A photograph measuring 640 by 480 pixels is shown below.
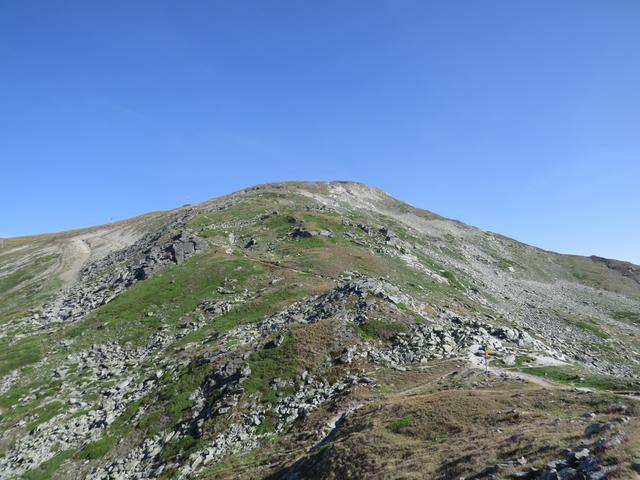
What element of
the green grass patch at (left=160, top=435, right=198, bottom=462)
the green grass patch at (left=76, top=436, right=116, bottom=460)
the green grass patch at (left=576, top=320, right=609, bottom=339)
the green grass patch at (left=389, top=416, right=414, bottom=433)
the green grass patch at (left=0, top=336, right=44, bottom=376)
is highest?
the green grass patch at (left=576, top=320, right=609, bottom=339)

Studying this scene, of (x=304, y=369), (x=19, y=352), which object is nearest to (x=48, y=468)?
(x=304, y=369)

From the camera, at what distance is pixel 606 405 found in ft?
83.8

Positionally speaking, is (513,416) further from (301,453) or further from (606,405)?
(301,453)

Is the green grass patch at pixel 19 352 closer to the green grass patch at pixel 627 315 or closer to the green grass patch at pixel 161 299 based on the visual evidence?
the green grass patch at pixel 161 299

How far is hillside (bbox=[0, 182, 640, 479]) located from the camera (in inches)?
953

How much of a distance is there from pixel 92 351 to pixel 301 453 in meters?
40.3

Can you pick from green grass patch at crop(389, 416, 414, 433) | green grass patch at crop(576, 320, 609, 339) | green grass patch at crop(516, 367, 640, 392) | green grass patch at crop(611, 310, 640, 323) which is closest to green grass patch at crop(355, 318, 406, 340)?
green grass patch at crop(516, 367, 640, 392)

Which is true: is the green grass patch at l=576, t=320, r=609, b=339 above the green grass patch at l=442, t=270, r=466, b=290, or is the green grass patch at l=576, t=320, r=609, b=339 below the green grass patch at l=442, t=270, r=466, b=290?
below

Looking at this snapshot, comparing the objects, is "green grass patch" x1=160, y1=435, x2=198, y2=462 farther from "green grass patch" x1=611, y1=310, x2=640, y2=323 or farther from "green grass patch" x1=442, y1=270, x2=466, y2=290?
"green grass patch" x1=611, y1=310, x2=640, y2=323

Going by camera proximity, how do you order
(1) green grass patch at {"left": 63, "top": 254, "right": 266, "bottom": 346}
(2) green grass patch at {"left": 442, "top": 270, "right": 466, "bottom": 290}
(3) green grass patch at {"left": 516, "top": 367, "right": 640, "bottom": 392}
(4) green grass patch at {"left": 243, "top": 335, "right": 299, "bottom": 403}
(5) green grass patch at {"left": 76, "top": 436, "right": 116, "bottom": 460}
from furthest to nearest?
(2) green grass patch at {"left": 442, "top": 270, "right": 466, "bottom": 290} → (1) green grass patch at {"left": 63, "top": 254, "right": 266, "bottom": 346} → (4) green grass patch at {"left": 243, "top": 335, "right": 299, "bottom": 403} → (5) green grass patch at {"left": 76, "top": 436, "right": 116, "bottom": 460} → (3) green grass patch at {"left": 516, "top": 367, "right": 640, "bottom": 392}

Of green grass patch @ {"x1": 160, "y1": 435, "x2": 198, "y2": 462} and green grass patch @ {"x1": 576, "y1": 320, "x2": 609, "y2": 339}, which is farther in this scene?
green grass patch @ {"x1": 576, "y1": 320, "x2": 609, "y2": 339}

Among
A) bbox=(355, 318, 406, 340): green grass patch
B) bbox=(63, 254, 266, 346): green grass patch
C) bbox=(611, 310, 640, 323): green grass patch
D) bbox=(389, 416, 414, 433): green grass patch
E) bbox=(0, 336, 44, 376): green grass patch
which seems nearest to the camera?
bbox=(389, 416, 414, 433): green grass patch

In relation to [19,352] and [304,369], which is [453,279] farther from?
[19,352]

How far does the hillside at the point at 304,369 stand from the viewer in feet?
79.4
